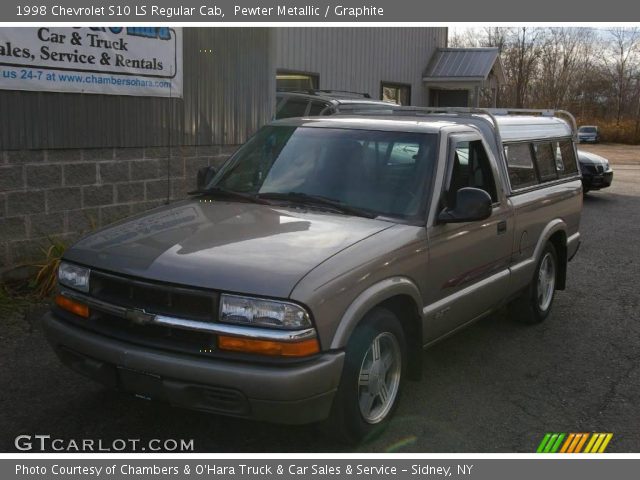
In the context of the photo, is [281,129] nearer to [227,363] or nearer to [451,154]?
[451,154]

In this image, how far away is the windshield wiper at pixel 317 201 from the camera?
14.4ft

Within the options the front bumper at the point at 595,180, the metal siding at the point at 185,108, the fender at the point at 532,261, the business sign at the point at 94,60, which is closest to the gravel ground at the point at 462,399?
the fender at the point at 532,261

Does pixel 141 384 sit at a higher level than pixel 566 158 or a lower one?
lower

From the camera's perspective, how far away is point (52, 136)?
698 cm

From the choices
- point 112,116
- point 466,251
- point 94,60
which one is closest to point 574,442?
point 466,251

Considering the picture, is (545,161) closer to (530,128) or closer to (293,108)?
(530,128)

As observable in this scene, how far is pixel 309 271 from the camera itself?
138 inches

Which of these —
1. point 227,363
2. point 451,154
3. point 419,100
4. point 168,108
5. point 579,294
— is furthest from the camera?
point 419,100

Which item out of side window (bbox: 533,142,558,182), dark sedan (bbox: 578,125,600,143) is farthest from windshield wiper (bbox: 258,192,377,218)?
dark sedan (bbox: 578,125,600,143)

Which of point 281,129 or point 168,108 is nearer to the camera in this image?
point 281,129

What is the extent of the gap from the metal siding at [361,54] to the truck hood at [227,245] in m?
9.87

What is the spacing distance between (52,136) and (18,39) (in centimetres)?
93

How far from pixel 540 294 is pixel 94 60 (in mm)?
4827

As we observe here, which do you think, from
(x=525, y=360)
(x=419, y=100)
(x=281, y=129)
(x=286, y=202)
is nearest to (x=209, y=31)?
(x=281, y=129)
